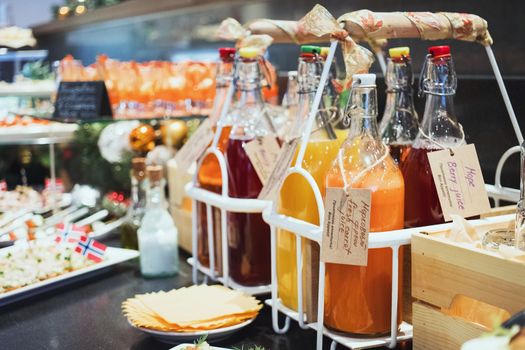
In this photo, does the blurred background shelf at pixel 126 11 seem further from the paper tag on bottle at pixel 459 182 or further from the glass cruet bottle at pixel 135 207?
the paper tag on bottle at pixel 459 182

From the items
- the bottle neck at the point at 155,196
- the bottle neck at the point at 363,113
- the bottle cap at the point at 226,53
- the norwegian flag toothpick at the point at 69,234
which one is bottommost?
the norwegian flag toothpick at the point at 69,234

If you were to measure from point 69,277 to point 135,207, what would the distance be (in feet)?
0.88

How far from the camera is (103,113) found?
1984mm

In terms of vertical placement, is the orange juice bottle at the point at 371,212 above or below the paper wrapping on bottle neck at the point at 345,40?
below

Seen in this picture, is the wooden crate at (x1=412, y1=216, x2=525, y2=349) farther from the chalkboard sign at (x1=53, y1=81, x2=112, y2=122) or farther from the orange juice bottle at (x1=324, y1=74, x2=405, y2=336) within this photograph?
the chalkboard sign at (x1=53, y1=81, x2=112, y2=122)

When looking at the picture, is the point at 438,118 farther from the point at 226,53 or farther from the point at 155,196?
the point at 155,196

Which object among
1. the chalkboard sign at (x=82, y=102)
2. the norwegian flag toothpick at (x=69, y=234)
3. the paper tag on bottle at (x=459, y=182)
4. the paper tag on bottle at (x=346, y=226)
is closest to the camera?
the paper tag on bottle at (x=346, y=226)

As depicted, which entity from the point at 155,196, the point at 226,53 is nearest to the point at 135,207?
the point at 155,196

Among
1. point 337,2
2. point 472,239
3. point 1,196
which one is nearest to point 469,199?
point 472,239

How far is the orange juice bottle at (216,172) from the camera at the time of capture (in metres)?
1.35

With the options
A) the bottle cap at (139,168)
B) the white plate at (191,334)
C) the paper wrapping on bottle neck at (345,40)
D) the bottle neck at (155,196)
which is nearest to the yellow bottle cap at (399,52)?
the paper wrapping on bottle neck at (345,40)

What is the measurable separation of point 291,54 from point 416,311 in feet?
4.59

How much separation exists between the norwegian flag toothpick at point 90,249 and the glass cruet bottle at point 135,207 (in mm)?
144

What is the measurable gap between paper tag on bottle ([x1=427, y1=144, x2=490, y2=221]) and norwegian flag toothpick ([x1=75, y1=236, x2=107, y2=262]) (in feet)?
2.73
